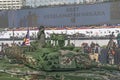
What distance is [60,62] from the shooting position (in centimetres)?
2583

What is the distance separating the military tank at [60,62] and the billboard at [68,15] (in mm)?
35135

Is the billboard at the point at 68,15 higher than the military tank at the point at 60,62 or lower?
higher

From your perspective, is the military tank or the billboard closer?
the military tank

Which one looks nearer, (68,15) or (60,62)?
(60,62)

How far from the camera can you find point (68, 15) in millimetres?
69188

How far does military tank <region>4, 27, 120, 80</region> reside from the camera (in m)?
24.5

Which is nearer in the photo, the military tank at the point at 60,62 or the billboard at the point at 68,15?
the military tank at the point at 60,62

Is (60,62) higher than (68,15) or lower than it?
lower

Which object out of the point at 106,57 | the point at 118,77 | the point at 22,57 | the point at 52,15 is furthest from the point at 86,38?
the point at 52,15

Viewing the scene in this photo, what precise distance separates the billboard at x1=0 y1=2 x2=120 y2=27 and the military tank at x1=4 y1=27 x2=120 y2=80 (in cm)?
3513

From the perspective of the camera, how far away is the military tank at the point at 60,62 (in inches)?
965

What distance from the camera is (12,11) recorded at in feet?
254

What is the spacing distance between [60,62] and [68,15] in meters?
43.6

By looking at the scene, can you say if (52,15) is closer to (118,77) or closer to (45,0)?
(45,0)
